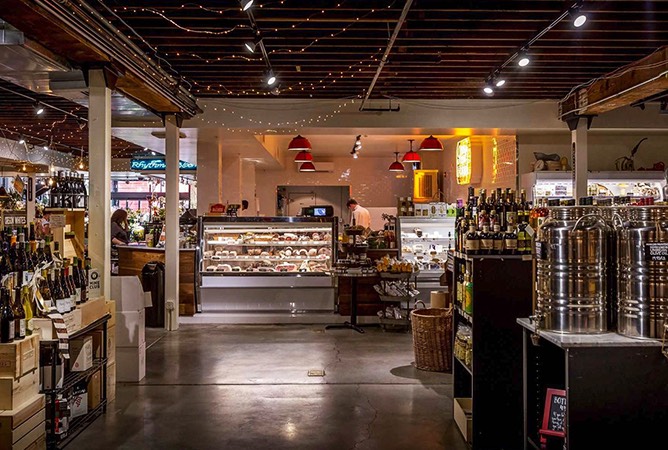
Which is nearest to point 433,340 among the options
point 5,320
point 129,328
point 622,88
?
point 129,328

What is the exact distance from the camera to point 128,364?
242 inches

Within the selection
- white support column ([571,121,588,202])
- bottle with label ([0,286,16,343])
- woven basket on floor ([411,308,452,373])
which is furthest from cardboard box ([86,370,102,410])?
white support column ([571,121,588,202])

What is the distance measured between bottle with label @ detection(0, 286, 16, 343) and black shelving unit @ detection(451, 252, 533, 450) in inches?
115

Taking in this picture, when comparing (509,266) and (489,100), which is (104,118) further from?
(489,100)

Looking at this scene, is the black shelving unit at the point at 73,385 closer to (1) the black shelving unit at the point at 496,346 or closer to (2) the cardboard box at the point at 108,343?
(2) the cardboard box at the point at 108,343

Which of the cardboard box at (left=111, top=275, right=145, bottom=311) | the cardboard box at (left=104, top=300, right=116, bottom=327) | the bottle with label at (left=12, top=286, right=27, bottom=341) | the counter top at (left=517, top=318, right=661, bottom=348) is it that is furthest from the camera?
the cardboard box at (left=111, top=275, right=145, bottom=311)

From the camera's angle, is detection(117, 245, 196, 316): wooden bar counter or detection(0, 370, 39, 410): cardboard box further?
detection(117, 245, 196, 316): wooden bar counter

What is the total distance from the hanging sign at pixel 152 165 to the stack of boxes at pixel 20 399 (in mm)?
13289

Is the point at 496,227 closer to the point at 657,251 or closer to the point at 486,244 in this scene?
the point at 486,244

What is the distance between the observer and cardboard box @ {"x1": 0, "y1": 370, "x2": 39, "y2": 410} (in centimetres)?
383

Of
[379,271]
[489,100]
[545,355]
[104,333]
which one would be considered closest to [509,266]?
[545,355]

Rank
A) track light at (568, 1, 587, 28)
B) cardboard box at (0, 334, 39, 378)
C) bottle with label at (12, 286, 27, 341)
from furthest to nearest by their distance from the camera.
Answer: track light at (568, 1, 587, 28) → bottle with label at (12, 286, 27, 341) → cardboard box at (0, 334, 39, 378)

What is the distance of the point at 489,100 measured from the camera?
31.3 feet

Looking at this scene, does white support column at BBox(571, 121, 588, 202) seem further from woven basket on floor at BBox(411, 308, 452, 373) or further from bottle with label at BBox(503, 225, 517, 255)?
bottle with label at BBox(503, 225, 517, 255)
